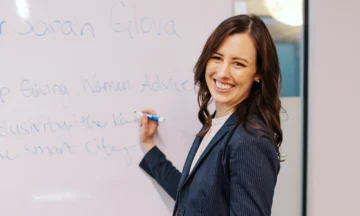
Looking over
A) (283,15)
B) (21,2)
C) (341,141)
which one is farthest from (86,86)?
(341,141)

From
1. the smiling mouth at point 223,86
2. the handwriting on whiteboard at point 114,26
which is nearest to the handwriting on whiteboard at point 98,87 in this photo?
the handwriting on whiteboard at point 114,26

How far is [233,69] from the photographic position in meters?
0.75

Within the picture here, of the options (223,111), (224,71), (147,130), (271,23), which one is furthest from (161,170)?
(271,23)

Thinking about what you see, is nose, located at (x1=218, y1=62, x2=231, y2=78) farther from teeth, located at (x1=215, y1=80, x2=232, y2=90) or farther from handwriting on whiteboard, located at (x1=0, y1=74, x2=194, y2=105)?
handwriting on whiteboard, located at (x1=0, y1=74, x2=194, y2=105)

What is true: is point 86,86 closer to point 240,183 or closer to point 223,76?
point 223,76

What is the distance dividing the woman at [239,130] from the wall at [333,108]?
473mm

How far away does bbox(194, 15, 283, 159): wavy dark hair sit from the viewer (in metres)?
0.74

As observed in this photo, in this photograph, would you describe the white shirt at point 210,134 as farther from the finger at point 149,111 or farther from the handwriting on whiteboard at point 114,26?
the handwriting on whiteboard at point 114,26

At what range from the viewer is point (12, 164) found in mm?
865

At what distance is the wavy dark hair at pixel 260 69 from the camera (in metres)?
0.74

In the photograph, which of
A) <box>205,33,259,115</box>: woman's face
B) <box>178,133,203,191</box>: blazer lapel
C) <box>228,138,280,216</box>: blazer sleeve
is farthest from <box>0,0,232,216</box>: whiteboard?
<box>228,138,280,216</box>: blazer sleeve

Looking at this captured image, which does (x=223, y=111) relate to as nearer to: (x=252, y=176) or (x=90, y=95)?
(x=252, y=176)

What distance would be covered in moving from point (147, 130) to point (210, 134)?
0.63 feet

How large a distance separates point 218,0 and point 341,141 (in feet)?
2.18
